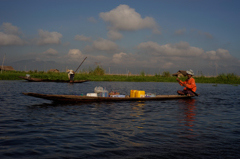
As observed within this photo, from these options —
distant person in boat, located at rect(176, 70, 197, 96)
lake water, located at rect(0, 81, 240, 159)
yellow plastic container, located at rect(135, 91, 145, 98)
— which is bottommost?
lake water, located at rect(0, 81, 240, 159)

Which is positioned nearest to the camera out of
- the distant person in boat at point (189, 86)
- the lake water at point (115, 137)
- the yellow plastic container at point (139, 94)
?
the lake water at point (115, 137)

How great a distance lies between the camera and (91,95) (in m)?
11.1

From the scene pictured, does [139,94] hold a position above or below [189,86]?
below

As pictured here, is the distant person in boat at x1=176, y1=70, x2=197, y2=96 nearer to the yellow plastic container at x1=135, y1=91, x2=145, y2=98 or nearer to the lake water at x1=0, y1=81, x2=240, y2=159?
the yellow plastic container at x1=135, y1=91, x2=145, y2=98

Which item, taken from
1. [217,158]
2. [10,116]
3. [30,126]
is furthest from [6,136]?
[217,158]

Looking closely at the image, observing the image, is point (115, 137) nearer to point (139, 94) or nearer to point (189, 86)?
point (139, 94)

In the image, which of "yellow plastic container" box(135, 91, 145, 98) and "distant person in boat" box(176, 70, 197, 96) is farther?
"distant person in boat" box(176, 70, 197, 96)

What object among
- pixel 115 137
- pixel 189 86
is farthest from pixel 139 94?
pixel 115 137

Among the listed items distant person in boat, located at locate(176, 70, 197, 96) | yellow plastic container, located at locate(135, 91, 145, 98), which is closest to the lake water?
yellow plastic container, located at locate(135, 91, 145, 98)

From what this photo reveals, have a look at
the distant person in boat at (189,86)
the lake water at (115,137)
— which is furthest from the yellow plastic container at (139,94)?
the lake water at (115,137)

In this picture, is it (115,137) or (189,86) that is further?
(189,86)

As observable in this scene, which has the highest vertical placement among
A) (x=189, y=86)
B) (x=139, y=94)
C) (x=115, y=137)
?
(x=189, y=86)

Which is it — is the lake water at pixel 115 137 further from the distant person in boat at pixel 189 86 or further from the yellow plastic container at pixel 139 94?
the distant person in boat at pixel 189 86

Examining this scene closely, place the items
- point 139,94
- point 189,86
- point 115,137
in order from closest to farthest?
point 115,137 → point 139,94 → point 189,86
